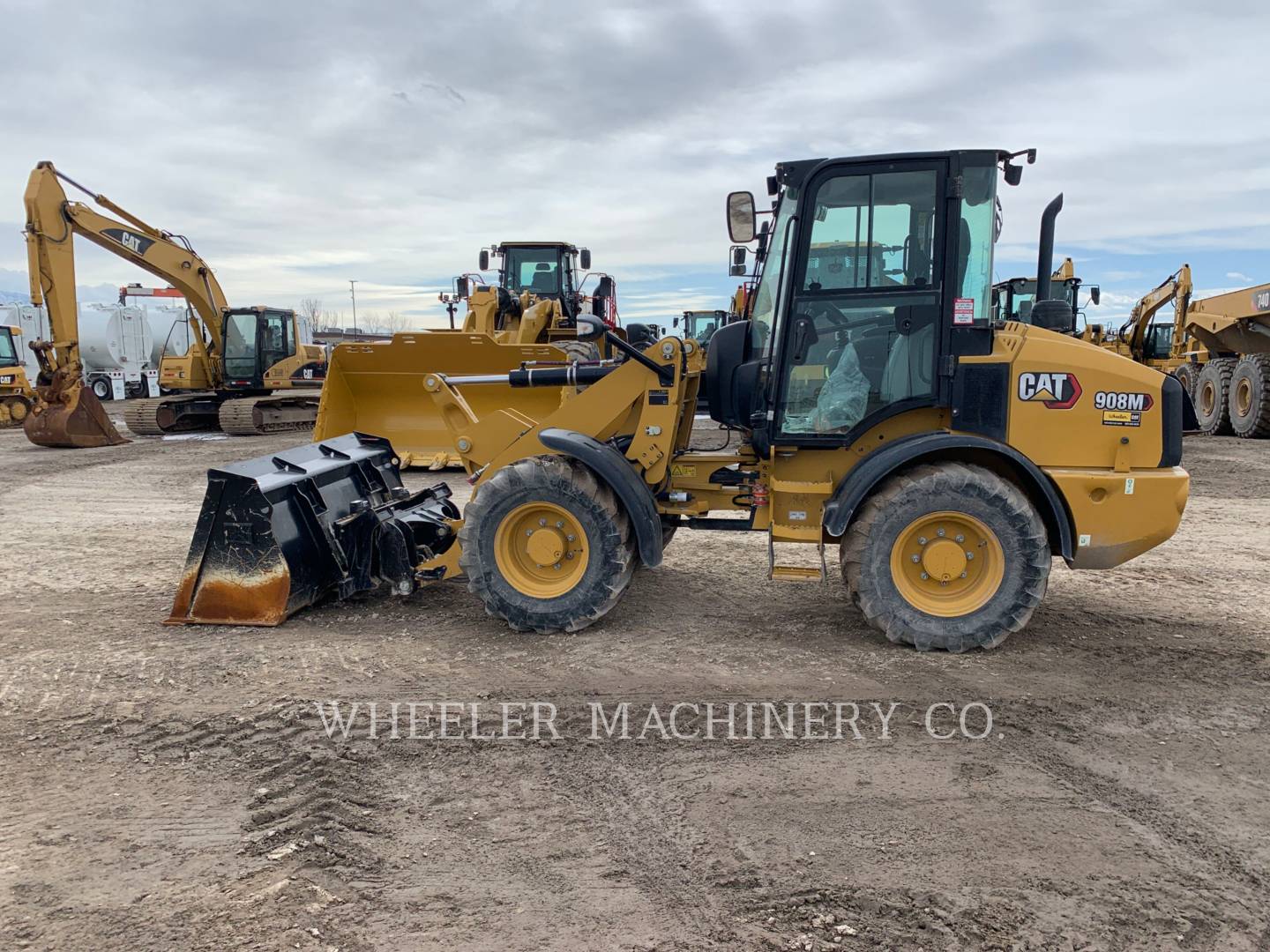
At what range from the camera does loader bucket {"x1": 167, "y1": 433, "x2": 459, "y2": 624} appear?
475 centimetres

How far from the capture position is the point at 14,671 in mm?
4281

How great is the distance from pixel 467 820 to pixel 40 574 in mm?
4951

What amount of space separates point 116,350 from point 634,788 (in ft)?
108

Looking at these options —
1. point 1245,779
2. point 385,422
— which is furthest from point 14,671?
point 385,422

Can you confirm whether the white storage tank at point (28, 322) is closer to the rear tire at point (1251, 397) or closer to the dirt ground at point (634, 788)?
the dirt ground at point (634, 788)

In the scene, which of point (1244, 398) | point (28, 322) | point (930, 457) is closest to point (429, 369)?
point (930, 457)

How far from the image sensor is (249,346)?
17703 mm

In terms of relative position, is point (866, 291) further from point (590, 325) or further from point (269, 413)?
point (269, 413)

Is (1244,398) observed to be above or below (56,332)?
below

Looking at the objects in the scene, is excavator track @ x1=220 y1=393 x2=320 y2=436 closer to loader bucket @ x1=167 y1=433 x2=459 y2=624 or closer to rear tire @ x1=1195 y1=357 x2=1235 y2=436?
loader bucket @ x1=167 y1=433 x2=459 y2=624

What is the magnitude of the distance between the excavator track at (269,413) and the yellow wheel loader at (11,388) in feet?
22.3

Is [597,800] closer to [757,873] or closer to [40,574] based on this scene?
[757,873]

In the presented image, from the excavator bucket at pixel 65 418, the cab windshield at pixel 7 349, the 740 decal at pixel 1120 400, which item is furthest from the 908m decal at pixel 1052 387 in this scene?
the cab windshield at pixel 7 349

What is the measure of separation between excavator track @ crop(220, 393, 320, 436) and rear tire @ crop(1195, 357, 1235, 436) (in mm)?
16470
